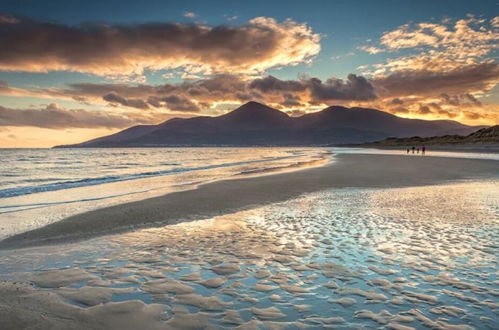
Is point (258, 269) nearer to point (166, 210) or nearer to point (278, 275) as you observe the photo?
point (278, 275)

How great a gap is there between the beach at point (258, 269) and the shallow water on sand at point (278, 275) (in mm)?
27

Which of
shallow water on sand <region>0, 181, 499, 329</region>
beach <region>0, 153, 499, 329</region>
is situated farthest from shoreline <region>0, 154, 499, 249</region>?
shallow water on sand <region>0, 181, 499, 329</region>

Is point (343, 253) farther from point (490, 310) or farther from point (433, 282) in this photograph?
point (490, 310)

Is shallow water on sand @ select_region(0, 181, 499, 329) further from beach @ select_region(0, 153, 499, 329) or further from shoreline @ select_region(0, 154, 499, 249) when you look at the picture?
shoreline @ select_region(0, 154, 499, 249)

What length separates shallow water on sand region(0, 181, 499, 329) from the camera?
490 centimetres

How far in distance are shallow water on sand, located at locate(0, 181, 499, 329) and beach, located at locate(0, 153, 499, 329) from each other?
0.09 ft

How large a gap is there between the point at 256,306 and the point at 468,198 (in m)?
14.7

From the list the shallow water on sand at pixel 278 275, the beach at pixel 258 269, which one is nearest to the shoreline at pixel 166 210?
the beach at pixel 258 269

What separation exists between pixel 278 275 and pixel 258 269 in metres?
0.53

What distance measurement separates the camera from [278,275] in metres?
6.57

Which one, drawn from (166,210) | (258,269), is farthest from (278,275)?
(166,210)

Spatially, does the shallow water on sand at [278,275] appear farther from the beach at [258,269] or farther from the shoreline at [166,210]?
the shoreline at [166,210]

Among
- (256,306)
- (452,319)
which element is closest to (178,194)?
(256,306)

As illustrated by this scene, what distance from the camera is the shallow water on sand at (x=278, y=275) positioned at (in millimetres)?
4898
